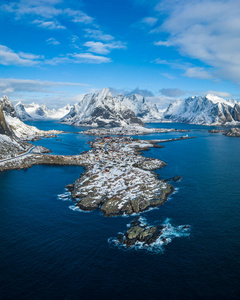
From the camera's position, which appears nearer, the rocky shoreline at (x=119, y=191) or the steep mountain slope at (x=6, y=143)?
the rocky shoreline at (x=119, y=191)

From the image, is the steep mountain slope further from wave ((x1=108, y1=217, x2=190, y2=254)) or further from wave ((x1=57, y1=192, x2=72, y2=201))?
wave ((x1=108, y1=217, x2=190, y2=254))

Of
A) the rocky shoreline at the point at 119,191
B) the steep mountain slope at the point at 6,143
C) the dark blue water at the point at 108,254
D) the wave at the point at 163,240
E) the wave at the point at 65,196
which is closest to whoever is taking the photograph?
the dark blue water at the point at 108,254

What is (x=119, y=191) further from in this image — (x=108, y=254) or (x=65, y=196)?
(x=108, y=254)

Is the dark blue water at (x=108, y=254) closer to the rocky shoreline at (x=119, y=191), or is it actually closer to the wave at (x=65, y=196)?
the wave at (x=65, y=196)

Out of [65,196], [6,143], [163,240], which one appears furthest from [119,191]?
[6,143]

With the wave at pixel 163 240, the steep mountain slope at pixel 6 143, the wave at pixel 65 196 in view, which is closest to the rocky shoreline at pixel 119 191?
the wave at pixel 65 196

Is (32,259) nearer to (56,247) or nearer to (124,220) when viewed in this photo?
(56,247)

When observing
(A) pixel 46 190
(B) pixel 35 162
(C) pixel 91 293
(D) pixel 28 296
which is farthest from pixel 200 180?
(B) pixel 35 162

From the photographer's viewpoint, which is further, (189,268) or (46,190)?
(46,190)
